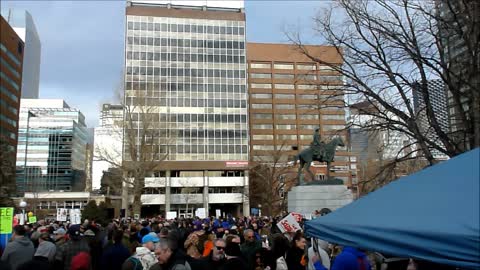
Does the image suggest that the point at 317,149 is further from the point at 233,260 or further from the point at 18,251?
the point at 233,260

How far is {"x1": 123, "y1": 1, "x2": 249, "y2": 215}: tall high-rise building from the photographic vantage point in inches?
3159

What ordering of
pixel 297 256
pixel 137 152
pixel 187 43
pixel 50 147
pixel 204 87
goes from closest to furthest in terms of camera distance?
pixel 297 256
pixel 137 152
pixel 204 87
pixel 187 43
pixel 50 147

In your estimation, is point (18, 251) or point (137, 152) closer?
point (18, 251)

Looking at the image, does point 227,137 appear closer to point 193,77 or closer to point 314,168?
point 193,77

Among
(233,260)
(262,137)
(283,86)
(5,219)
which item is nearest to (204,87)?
(262,137)

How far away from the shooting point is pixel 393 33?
14.0 m

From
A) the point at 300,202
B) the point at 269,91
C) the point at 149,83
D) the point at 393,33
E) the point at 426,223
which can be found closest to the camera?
the point at 426,223

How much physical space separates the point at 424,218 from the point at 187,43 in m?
83.5

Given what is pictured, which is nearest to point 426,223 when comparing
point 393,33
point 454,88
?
point 454,88

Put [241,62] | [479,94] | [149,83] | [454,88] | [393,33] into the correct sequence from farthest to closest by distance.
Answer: [241,62], [149,83], [393,33], [454,88], [479,94]

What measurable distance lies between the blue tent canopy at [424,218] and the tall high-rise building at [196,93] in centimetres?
7533

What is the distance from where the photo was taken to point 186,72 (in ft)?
271

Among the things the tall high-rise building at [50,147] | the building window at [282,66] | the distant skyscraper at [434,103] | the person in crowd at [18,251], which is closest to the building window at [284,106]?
the building window at [282,66]

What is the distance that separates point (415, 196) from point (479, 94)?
9.32m
